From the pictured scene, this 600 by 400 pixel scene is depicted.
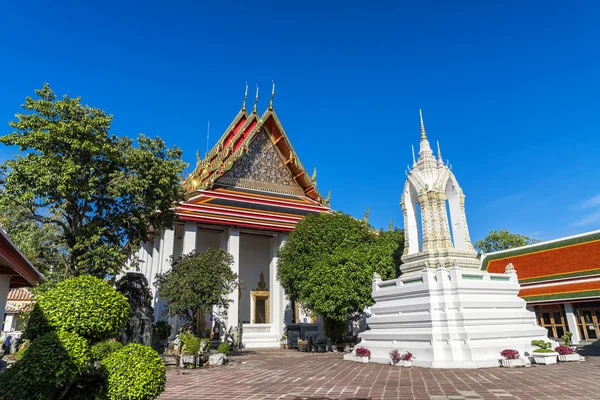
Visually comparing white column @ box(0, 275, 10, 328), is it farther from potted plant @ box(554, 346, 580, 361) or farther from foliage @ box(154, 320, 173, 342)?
potted plant @ box(554, 346, 580, 361)

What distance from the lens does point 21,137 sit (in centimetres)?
1109

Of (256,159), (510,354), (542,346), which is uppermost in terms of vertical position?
(256,159)

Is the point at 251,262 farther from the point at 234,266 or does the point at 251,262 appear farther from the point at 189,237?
the point at 189,237

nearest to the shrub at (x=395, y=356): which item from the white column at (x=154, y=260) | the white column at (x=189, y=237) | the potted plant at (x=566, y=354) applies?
the potted plant at (x=566, y=354)

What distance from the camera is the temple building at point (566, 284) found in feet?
48.0

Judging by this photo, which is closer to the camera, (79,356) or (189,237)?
(79,356)

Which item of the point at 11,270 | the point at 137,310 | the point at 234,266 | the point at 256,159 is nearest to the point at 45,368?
the point at 11,270

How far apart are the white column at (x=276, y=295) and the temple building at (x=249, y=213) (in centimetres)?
5

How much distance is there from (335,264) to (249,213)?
6.03m

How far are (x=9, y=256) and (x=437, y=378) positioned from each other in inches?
309

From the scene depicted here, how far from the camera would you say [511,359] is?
30.7 ft

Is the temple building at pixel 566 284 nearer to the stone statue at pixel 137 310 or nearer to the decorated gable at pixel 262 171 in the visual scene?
the decorated gable at pixel 262 171

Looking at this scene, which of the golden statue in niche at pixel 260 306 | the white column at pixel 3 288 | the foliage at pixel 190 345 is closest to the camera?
the white column at pixel 3 288

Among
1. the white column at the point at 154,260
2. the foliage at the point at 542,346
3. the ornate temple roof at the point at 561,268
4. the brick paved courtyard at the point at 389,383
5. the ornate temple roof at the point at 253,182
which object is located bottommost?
the brick paved courtyard at the point at 389,383
